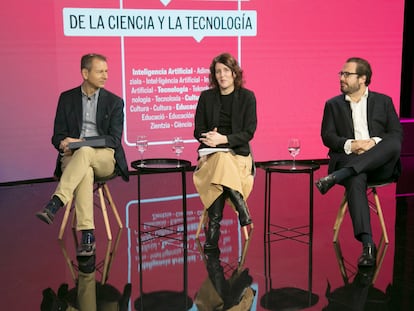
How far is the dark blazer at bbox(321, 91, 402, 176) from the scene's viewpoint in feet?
14.5

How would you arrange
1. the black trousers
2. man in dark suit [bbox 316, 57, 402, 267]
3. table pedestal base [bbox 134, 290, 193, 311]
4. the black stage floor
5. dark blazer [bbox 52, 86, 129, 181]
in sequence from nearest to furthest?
table pedestal base [bbox 134, 290, 193, 311] < the black stage floor < the black trousers < man in dark suit [bbox 316, 57, 402, 267] < dark blazer [bbox 52, 86, 129, 181]

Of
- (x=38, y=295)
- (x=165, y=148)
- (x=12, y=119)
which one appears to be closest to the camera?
(x=38, y=295)

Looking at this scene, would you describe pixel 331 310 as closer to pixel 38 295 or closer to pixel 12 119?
pixel 38 295

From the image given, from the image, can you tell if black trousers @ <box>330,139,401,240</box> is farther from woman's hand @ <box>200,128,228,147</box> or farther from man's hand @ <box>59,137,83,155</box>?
man's hand @ <box>59,137,83,155</box>

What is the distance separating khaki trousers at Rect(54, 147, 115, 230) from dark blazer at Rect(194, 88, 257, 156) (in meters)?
0.74

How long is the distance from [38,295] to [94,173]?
110 centimetres

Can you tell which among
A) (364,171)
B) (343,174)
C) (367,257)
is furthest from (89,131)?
(367,257)

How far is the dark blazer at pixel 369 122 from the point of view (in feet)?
14.5

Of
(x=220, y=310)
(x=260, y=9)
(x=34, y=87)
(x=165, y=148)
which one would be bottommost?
(x=220, y=310)

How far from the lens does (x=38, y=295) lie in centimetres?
355

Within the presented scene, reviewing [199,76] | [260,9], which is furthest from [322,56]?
[199,76]

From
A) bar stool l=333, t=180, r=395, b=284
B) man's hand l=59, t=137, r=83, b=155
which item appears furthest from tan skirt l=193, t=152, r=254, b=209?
man's hand l=59, t=137, r=83, b=155

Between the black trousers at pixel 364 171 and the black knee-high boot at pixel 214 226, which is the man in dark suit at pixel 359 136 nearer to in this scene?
the black trousers at pixel 364 171

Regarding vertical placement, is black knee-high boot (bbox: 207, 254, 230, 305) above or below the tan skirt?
below
